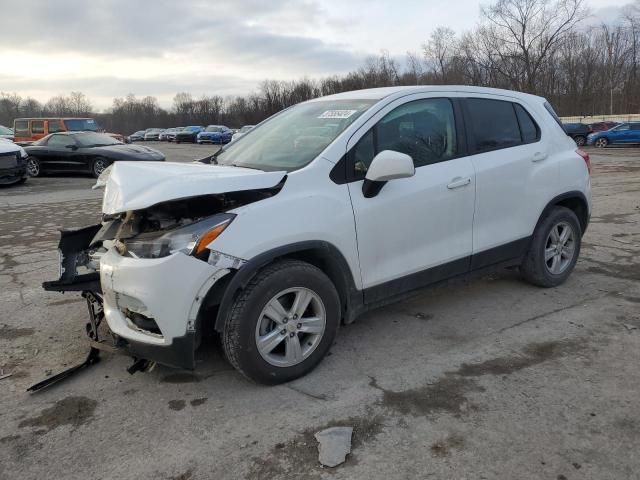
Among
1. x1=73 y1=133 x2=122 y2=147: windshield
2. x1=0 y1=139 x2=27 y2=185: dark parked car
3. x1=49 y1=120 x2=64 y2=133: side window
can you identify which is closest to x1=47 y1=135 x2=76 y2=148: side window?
x1=73 y1=133 x2=122 y2=147: windshield

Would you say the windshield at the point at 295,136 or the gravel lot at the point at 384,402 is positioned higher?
the windshield at the point at 295,136

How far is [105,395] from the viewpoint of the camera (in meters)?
3.15

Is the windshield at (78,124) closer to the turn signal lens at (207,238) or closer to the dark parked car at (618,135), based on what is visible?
the turn signal lens at (207,238)

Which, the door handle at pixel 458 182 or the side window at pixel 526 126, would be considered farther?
the side window at pixel 526 126

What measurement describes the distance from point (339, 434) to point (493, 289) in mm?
2762

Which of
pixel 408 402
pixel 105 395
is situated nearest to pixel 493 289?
pixel 408 402

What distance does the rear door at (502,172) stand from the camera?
4.09 m

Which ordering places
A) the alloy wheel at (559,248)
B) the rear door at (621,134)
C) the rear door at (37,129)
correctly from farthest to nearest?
the rear door at (621,134), the rear door at (37,129), the alloy wheel at (559,248)

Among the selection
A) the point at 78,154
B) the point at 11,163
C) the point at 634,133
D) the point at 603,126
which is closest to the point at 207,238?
the point at 11,163

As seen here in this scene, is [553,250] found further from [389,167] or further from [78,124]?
[78,124]

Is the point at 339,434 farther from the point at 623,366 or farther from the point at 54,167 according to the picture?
the point at 54,167

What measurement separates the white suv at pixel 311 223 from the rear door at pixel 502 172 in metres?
0.01

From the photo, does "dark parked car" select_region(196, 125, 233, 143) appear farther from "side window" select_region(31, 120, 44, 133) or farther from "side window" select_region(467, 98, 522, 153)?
"side window" select_region(467, 98, 522, 153)

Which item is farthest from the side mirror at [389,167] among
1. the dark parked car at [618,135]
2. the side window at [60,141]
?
the dark parked car at [618,135]
